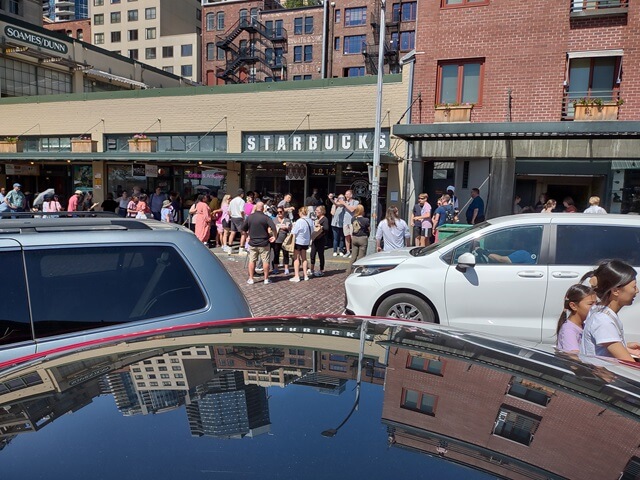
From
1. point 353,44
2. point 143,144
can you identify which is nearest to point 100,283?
point 143,144

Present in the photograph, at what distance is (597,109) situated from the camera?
13398 millimetres

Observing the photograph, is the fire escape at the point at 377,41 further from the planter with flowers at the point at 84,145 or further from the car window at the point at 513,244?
the car window at the point at 513,244

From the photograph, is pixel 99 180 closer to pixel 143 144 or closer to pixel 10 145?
pixel 143 144

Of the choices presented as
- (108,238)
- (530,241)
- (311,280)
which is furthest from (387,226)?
(108,238)

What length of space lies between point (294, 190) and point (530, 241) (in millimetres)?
13153

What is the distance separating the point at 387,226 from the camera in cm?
911

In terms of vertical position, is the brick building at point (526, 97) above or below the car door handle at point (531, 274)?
above

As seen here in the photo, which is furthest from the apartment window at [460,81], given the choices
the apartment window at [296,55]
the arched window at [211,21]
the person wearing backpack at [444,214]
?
the arched window at [211,21]

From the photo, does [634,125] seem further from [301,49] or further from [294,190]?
[301,49]

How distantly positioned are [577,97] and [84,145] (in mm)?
19129

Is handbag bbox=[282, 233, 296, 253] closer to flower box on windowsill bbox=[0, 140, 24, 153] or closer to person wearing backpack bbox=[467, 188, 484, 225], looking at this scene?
person wearing backpack bbox=[467, 188, 484, 225]

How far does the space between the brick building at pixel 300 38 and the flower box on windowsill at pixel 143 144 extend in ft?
106

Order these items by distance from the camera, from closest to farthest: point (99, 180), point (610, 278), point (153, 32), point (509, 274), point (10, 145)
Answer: point (610, 278) → point (509, 274) → point (99, 180) → point (10, 145) → point (153, 32)

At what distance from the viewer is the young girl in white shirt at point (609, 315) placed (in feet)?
10.2
